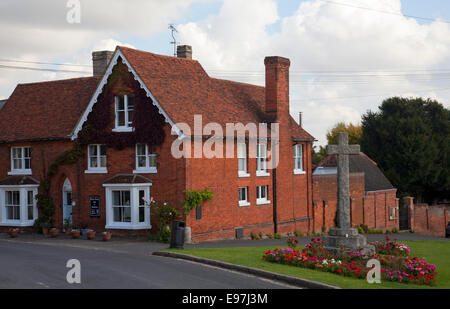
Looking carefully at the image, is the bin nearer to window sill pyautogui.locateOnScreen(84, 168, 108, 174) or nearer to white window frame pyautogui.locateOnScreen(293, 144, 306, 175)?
window sill pyautogui.locateOnScreen(84, 168, 108, 174)

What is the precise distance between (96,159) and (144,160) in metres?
3.13

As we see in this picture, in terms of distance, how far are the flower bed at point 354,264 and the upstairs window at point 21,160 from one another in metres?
18.6

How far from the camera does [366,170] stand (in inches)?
2000

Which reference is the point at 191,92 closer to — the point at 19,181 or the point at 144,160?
the point at 144,160

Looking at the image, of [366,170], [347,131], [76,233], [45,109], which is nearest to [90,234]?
[76,233]

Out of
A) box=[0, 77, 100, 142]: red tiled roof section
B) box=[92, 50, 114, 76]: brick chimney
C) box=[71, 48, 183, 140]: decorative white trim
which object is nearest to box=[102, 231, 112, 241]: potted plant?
box=[71, 48, 183, 140]: decorative white trim

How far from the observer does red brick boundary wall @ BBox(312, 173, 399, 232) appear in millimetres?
39781

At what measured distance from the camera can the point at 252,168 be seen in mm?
32594

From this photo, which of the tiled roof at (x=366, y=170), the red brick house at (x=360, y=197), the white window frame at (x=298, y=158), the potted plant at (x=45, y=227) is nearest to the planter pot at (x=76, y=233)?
the potted plant at (x=45, y=227)

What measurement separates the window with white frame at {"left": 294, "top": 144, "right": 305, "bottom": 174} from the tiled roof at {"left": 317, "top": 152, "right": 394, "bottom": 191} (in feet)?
38.0

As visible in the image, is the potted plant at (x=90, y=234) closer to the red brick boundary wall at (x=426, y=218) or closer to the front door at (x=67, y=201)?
the front door at (x=67, y=201)

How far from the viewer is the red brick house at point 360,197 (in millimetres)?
40125
